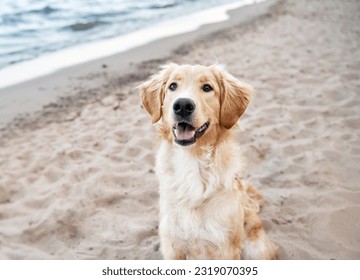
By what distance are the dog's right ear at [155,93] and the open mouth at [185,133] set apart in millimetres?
325

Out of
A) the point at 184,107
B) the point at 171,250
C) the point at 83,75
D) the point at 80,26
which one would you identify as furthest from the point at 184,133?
the point at 80,26

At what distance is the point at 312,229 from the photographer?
3.60 m

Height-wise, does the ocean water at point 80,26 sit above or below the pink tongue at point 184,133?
above

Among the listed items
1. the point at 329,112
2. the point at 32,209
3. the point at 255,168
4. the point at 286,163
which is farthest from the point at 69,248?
the point at 329,112

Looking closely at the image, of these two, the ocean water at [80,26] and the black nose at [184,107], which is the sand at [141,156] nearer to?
the ocean water at [80,26]

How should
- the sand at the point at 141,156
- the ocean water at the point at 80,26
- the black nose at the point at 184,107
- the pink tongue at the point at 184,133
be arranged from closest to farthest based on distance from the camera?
the black nose at the point at 184,107, the pink tongue at the point at 184,133, the sand at the point at 141,156, the ocean water at the point at 80,26

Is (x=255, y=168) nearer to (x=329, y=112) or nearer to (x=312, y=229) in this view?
(x=312, y=229)

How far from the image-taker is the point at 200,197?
9.50ft

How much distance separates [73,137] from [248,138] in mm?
2293

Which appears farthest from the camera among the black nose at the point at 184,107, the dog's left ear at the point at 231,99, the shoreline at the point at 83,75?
the shoreline at the point at 83,75

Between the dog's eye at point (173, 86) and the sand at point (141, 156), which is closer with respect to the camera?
the dog's eye at point (173, 86)

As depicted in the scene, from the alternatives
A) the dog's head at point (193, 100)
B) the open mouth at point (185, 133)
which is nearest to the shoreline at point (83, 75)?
the dog's head at point (193, 100)

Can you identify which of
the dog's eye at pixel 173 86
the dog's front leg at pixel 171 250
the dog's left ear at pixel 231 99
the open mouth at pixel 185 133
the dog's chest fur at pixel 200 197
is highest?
the dog's eye at pixel 173 86

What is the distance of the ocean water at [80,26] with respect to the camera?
802 cm
